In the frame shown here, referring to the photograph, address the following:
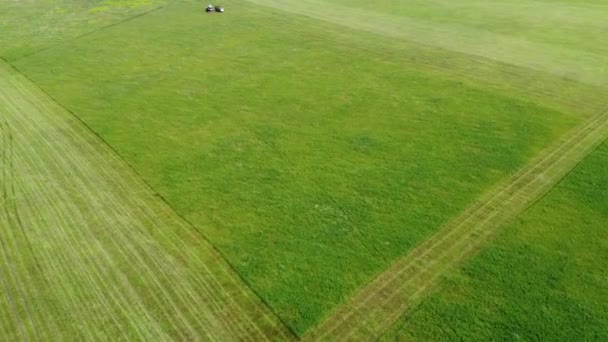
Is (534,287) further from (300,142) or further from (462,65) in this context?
(462,65)

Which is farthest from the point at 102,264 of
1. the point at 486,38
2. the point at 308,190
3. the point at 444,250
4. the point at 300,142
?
the point at 486,38

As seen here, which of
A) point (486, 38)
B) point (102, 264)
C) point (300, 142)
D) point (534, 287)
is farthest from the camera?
point (486, 38)

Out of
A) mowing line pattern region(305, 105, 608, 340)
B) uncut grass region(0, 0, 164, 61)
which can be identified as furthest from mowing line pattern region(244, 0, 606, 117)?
uncut grass region(0, 0, 164, 61)

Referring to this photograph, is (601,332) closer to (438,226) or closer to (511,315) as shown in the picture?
(511,315)

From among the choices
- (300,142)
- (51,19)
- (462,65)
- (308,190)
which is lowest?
(308,190)

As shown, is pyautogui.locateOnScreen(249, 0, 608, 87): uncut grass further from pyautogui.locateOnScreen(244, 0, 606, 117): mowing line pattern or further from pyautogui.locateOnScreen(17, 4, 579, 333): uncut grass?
pyautogui.locateOnScreen(17, 4, 579, 333): uncut grass

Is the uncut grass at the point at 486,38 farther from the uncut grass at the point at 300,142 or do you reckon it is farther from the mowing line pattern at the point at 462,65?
the uncut grass at the point at 300,142

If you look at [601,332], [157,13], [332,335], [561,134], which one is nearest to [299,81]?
[561,134]

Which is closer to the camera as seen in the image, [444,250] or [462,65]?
[444,250]
